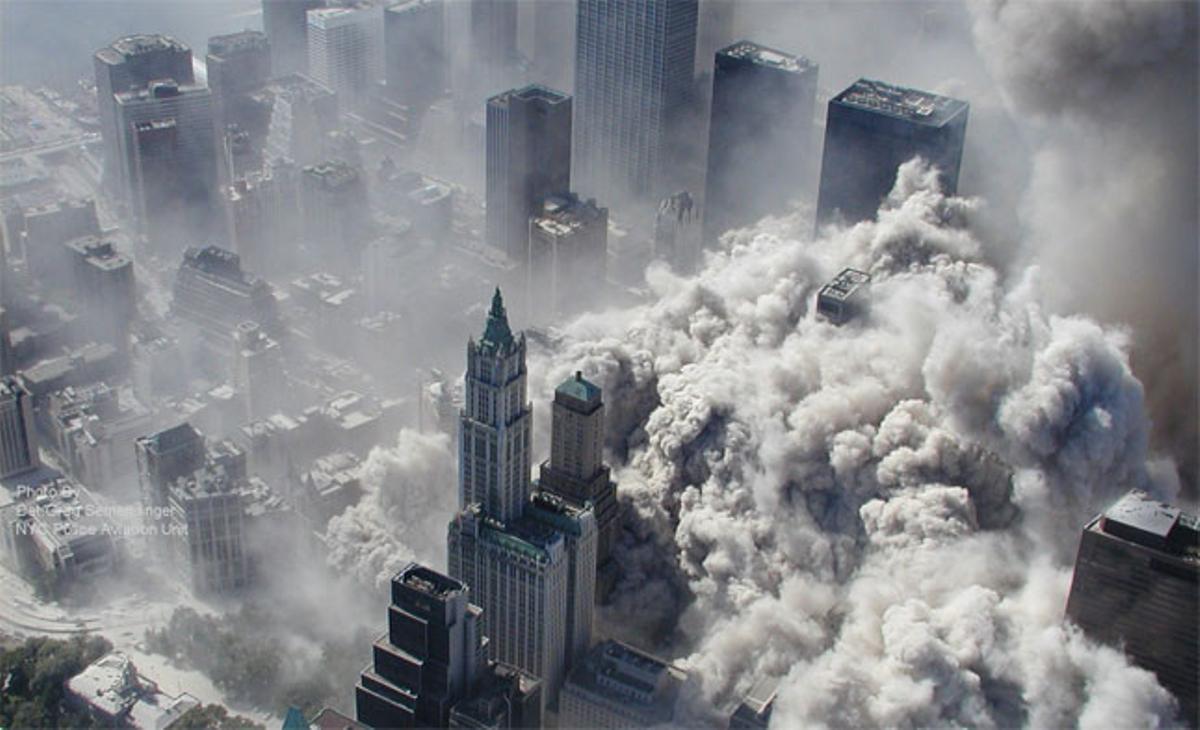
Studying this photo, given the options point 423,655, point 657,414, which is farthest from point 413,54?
point 423,655

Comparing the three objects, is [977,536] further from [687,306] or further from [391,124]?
[391,124]

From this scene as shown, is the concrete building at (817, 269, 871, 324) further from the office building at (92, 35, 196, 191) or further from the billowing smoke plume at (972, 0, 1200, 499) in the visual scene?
the office building at (92, 35, 196, 191)

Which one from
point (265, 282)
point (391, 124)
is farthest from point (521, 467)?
point (391, 124)

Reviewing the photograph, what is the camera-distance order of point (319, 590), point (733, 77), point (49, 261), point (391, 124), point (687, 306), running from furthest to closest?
point (391, 124), point (49, 261), point (733, 77), point (687, 306), point (319, 590)

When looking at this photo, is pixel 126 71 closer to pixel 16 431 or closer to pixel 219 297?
pixel 219 297

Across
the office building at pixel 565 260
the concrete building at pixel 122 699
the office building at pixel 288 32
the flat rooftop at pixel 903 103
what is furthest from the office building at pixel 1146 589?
the office building at pixel 288 32

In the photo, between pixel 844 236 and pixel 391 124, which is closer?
pixel 844 236

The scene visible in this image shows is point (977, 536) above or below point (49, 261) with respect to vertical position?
above

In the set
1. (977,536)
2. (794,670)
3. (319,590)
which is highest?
(977,536)
